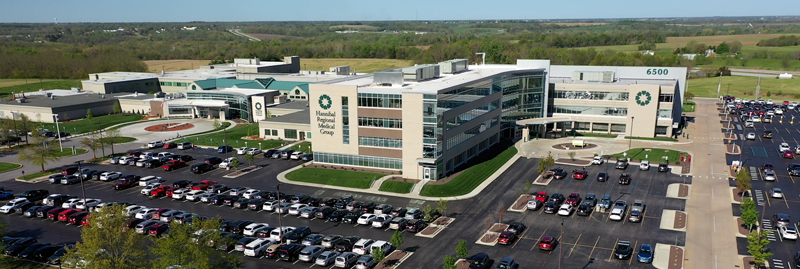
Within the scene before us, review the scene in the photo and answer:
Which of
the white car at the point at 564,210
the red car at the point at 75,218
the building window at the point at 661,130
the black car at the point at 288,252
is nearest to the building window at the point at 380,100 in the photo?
the white car at the point at 564,210

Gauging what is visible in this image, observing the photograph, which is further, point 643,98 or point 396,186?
point 643,98

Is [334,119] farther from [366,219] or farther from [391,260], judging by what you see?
[391,260]

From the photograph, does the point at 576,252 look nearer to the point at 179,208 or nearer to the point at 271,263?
the point at 271,263

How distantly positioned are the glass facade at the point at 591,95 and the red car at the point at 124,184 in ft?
256

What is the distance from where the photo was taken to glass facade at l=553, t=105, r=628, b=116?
4136 inches

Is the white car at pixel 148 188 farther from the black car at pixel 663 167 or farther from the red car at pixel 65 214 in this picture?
the black car at pixel 663 167

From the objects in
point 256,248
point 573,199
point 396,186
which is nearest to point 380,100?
point 396,186

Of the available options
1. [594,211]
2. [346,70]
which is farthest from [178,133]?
[594,211]

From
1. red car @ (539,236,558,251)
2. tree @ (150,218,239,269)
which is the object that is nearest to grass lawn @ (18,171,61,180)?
tree @ (150,218,239,269)

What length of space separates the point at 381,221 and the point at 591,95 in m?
65.2

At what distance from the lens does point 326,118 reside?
262 ft

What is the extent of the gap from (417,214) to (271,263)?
17.9 metres

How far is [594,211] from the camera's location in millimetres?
62656

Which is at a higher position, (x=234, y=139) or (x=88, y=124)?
(x=88, y=124)
